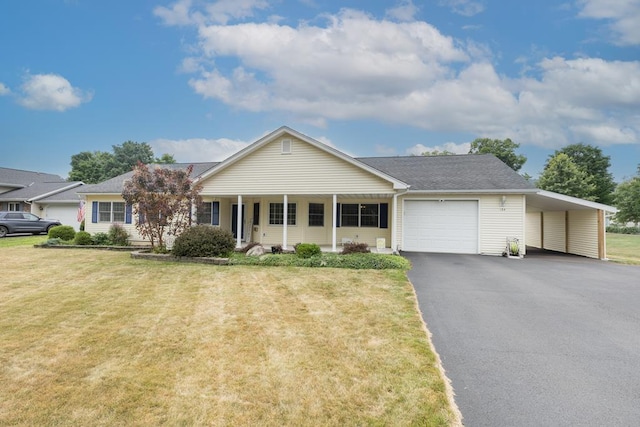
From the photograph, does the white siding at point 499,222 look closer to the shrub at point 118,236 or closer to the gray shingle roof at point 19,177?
the shrub at point 118,236

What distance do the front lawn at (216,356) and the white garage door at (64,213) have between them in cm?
2095

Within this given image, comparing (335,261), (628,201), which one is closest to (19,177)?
(335,261)

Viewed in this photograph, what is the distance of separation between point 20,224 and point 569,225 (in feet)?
106

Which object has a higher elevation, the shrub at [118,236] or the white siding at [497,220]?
the white siding at [497,220]

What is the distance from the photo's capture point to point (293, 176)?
1356 cm

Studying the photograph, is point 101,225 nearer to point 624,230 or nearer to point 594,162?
point 624,230

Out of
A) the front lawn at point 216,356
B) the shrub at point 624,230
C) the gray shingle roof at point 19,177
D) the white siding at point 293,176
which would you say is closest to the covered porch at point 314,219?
the white siding at point 293,176

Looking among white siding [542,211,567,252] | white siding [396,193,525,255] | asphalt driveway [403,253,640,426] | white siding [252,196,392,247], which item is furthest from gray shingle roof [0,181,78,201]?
white siding [542,211,567,252]

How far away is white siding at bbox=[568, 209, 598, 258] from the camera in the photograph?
44.6 feet

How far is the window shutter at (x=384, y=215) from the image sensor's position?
49.3 ft

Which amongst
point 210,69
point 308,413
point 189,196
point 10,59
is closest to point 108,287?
point 189,196

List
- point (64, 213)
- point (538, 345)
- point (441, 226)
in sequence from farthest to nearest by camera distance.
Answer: point (64, 213), point (441, 226), point (538, 345)

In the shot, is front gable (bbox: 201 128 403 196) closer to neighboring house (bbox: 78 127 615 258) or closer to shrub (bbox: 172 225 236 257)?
neighboring house (bbox: 78 127 615 258)

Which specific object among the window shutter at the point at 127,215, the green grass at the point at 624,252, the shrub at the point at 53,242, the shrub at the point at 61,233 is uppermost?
the window shutter at the point at 127,215
